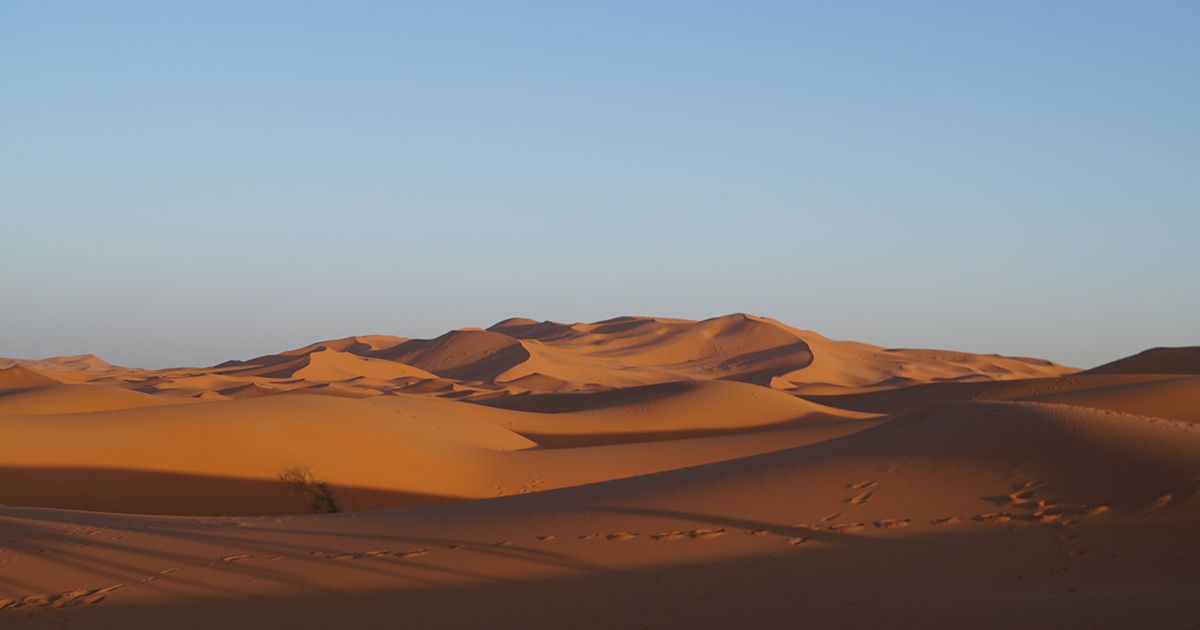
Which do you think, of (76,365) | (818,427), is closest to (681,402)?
(818,427)

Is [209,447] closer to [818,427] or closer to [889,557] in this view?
[889,557]

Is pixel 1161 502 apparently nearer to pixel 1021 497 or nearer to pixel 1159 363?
pixel 1021 497

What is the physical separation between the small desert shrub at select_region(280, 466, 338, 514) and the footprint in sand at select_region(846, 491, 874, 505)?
6360mm

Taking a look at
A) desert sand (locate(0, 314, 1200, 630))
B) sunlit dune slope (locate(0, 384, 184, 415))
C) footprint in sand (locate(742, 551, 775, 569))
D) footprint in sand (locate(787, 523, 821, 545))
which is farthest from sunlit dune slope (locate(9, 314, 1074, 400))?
footprint in sand (locate(742, 551, 775, 569))

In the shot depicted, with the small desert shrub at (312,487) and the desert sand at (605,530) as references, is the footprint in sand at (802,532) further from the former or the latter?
the small desert shrub at (312,487)

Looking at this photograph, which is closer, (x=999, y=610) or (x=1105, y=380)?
(x=999, y=610)

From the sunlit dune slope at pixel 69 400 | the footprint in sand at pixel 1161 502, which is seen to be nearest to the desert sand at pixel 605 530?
the footprint in sand at pixel 1161 502

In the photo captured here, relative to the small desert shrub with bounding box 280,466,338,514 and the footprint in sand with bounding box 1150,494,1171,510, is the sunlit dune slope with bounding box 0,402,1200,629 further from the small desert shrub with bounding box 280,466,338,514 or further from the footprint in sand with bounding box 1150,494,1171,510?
the small desert shrub with bounding box 280,466,338,514

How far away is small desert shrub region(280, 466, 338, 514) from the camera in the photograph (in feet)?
34.2

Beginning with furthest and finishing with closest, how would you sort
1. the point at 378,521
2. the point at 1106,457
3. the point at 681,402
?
the point at 681,402 → the point at 378,521 → the point at 1106,457

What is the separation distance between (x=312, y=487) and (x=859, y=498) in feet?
23.3

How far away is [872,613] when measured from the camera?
4.17m

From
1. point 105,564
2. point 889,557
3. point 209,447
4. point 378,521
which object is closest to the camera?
point 889,557

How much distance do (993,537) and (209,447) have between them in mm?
9789
